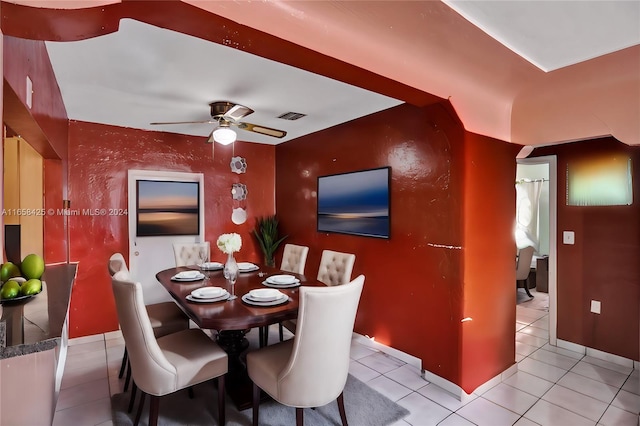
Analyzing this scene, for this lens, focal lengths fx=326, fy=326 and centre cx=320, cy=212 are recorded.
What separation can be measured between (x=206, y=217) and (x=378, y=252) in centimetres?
234

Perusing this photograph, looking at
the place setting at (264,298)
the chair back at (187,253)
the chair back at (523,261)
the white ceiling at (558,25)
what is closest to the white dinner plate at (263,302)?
the place setting at (264,298)

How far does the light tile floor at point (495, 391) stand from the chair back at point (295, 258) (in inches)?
39.2

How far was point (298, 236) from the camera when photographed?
4.39 m

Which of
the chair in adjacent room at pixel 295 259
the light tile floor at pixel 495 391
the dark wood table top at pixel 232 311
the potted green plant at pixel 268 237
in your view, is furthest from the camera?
the potted green plant at pixel 268 237

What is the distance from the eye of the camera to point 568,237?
10.7 ft

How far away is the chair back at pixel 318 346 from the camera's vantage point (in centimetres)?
170

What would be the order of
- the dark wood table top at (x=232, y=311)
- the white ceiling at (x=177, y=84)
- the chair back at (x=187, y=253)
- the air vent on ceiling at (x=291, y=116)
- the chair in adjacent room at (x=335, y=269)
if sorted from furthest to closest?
the chair back at (x=187, y=253) < the air vent on ceiling at (x=291, y=116) < the chair in adjacent room at (x=335, y=269) < the white ceiling at (x=177, y=84) < the dark wood table top at (x=232, y=311)

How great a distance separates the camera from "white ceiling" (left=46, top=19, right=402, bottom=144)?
6.33ft

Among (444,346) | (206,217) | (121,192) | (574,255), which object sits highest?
(121,192)

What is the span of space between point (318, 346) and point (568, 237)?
2941 mm

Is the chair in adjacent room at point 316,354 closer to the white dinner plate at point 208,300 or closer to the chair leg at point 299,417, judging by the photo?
the chair leg at point 299,417

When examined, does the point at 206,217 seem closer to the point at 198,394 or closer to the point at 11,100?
the point at 198,394

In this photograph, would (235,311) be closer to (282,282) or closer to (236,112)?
(282,282)

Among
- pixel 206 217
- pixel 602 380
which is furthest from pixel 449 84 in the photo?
pixel 206 217
